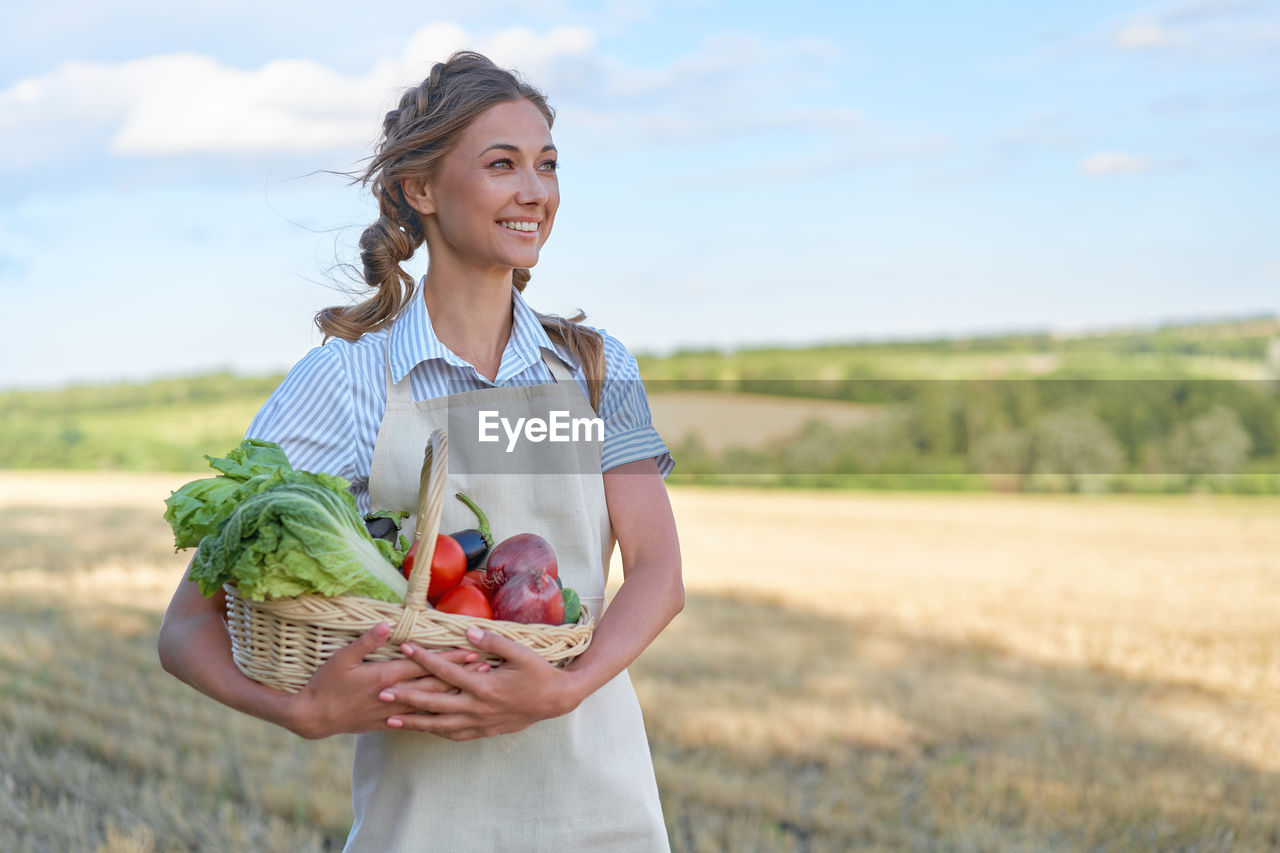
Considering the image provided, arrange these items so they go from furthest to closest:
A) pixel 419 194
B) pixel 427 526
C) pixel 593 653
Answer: pixel 419 194 < pixel 593 653 < pixel 427 526

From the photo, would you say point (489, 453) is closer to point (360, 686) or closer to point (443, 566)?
point (443, 566)

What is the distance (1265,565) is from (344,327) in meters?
14.7

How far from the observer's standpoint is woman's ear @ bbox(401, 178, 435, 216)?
240 centimetres

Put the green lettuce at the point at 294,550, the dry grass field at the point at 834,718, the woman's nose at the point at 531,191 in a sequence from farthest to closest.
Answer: the dry grass field at the point at 834,718, the woman's nose at the point at 531,191, the green lettuce at the point at 294,550

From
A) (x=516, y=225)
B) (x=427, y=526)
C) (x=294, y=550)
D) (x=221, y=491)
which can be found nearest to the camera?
(x=294, y=550)

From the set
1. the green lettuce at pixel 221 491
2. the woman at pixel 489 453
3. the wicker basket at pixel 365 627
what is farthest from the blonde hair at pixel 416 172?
the wicker basket at pixel 365 627

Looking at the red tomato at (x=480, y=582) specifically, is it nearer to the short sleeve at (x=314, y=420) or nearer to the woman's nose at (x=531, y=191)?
the short sleeve at (x=314, y=420)

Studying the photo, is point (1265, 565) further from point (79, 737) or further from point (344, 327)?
point (344, 327)

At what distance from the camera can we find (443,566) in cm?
191

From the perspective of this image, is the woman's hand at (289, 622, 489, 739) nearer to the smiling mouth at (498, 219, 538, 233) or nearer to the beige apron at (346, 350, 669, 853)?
the beige apron at (346, 350, 669, 853)

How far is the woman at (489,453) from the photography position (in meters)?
2.17

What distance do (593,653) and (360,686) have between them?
0.44 meters

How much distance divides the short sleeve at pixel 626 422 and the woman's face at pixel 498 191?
32cm

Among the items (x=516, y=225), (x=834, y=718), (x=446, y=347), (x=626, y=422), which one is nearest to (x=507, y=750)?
(x=626, y=422)
